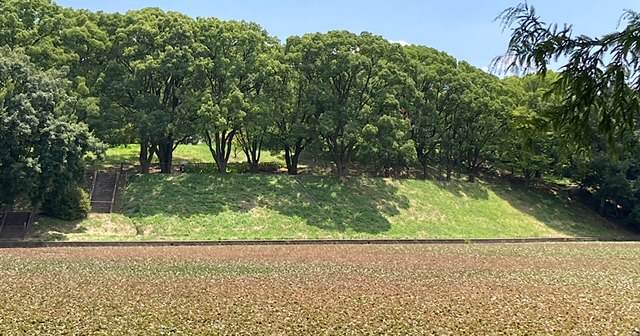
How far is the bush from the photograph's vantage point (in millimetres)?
31803

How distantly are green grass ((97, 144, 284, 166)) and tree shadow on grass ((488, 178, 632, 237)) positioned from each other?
2069 centimetres

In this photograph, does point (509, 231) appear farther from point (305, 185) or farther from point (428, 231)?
point (305, 185)

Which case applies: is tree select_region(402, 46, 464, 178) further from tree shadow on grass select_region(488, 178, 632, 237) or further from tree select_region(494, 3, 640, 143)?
tree select_region(494, 3, 640, 143)

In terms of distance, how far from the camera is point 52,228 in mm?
30906

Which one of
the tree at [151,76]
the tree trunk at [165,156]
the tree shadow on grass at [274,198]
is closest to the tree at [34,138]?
the tree shadow on grass at [274,198]

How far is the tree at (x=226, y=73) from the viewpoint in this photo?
1516 inches

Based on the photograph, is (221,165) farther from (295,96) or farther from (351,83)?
(351,83)

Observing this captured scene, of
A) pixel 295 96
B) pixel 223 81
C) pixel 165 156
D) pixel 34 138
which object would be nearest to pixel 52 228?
pixel 34 138

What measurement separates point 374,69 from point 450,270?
25.8 m

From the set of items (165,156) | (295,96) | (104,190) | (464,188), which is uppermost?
(295,96)

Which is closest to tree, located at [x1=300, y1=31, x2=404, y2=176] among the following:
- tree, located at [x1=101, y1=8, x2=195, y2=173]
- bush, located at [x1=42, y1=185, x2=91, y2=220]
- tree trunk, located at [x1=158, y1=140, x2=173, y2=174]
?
tree, located at [x1=101, y1=8, x2=195, y2=173]

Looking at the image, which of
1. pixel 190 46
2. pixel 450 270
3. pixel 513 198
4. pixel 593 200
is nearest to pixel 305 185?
pixel 190 46

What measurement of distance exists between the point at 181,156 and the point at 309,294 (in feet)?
139

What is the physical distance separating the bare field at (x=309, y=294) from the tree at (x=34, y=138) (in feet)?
21.4
